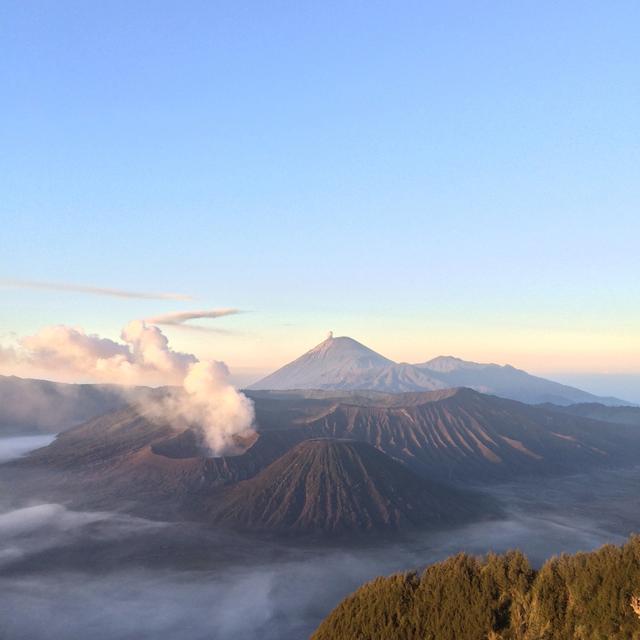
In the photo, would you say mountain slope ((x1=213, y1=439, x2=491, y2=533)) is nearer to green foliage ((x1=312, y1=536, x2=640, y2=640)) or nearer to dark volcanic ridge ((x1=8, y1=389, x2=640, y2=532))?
dark volcanic ridge ((x1=8, y1=389, x2=640, y2=532))

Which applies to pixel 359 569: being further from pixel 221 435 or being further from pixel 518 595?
pixel 221 435

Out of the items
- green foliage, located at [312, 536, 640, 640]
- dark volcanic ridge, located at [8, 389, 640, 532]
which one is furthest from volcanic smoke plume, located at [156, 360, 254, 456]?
green foliage, located at [312, 536, 640, 640]

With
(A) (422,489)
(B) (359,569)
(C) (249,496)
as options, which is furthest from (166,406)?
(B) (359,569)

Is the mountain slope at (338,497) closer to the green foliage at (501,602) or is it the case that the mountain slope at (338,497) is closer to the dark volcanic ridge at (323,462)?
the dark volcanic ridge at (323,462)

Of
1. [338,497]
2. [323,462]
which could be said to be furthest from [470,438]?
[338,497]

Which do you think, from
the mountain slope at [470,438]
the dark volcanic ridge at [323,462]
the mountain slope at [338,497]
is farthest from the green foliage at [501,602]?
the mountain slope at [470,438]

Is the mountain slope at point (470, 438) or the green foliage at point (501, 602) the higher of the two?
the green foliage at point (501, 602)

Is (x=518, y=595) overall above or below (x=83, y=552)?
above
